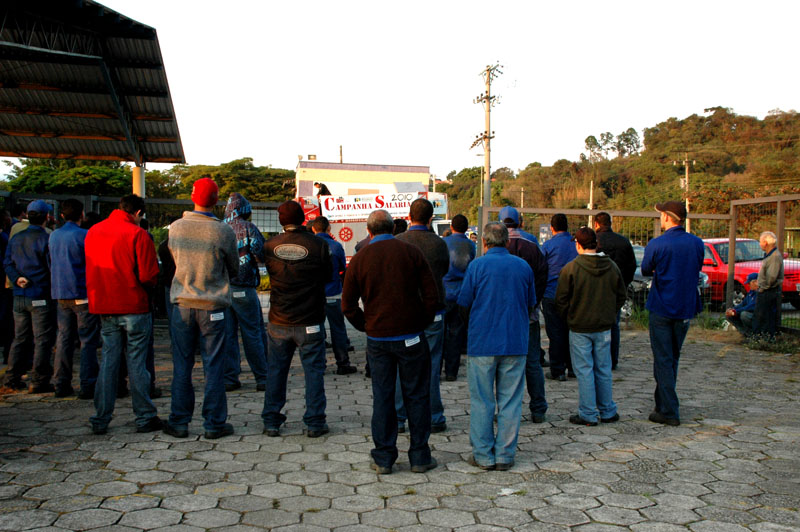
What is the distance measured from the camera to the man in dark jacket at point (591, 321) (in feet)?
19.9

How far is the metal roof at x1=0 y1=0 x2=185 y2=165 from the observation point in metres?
12.1

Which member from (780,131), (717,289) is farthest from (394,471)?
(780,131)

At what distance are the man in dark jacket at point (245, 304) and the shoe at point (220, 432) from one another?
1574mm

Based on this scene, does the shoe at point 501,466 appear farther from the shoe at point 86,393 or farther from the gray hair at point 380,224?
the shoe at point 86,393

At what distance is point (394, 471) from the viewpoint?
4.84 m

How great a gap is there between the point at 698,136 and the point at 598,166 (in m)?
A: 12.3

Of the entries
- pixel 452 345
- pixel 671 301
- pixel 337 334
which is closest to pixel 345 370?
pixel 337 334

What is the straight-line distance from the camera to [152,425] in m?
5.72

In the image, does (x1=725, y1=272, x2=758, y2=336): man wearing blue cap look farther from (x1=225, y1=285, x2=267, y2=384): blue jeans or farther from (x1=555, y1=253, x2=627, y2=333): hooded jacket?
(x1=225, y1=285, x2=267, y2=384): blue jeans

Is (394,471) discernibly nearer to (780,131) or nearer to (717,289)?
(717,289)

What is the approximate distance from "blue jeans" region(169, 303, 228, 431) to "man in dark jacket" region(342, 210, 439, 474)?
1.51 m

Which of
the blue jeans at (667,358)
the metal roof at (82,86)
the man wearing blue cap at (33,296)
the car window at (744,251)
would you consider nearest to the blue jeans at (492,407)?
the blue jeans at (667,358)

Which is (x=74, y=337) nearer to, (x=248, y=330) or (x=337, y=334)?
(x=248, y=330)

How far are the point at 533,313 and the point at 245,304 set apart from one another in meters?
3.15
